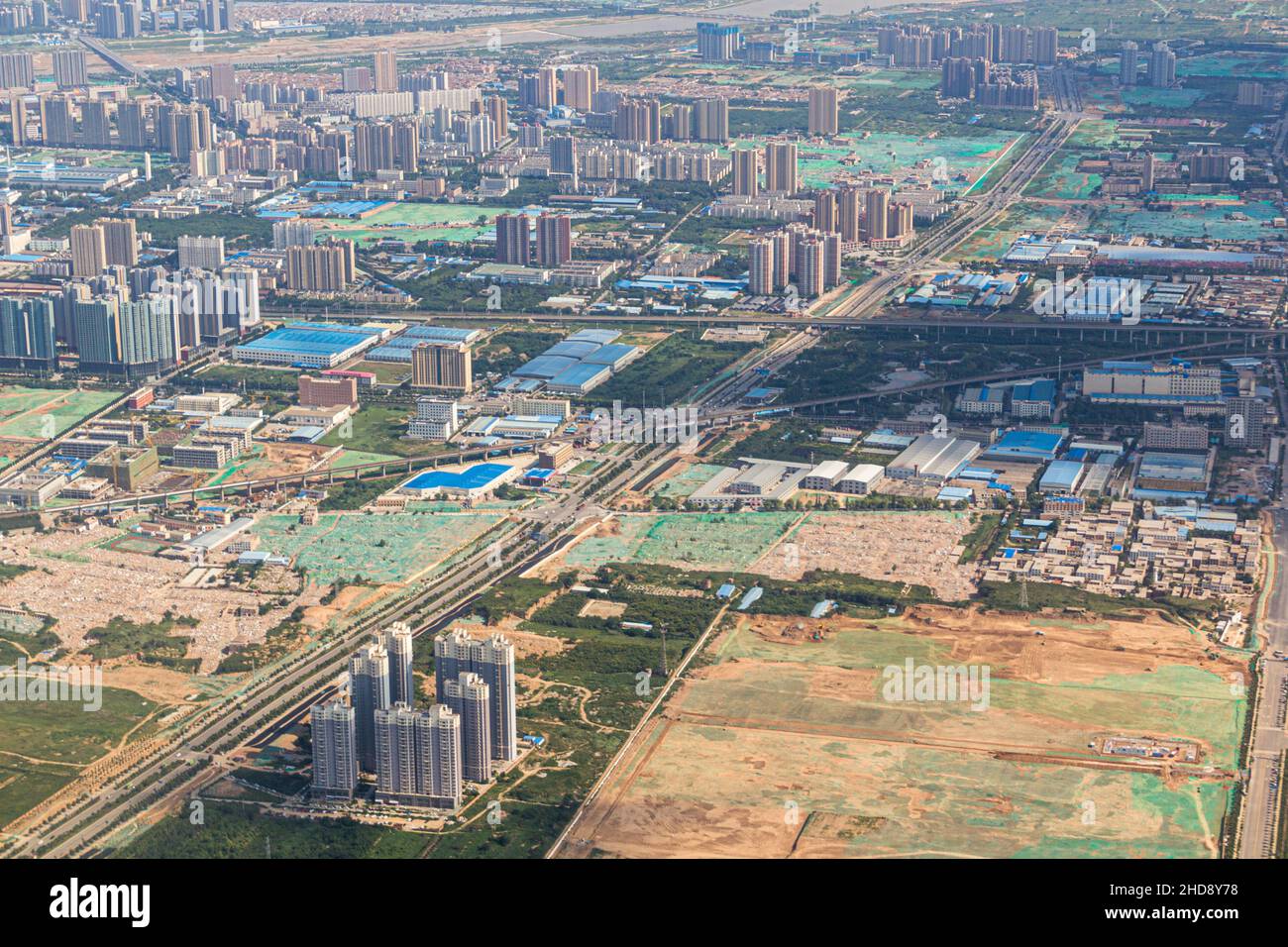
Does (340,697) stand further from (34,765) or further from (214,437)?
(214,437)

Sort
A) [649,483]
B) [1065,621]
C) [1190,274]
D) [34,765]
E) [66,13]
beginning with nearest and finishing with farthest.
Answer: [34,765] < [1065,621] < [649,483] < [1190,274] < [66,13]

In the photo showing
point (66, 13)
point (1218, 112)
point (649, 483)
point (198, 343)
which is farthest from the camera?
point (66, 13)

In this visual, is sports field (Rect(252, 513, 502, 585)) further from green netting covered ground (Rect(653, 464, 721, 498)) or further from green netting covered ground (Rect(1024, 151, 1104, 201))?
green netting covered ground (Rect(1024, 151, 1104, 201))

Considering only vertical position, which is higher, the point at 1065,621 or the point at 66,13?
the point at 66,13

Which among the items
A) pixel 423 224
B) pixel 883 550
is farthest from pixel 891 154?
pixel 883 550

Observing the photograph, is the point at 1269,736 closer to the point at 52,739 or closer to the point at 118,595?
the point at 52,739

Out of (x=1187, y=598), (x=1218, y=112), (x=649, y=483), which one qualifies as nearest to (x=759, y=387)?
(x=649, y=483)

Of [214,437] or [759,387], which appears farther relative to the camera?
[759,387]
